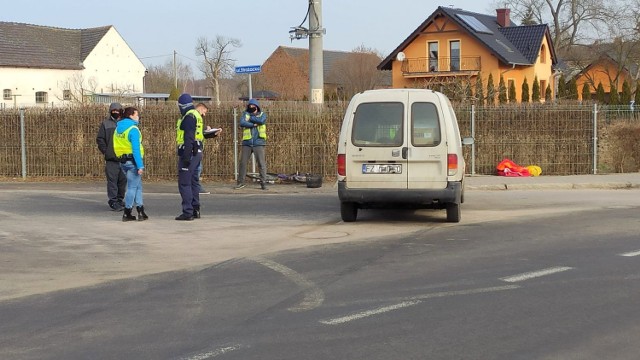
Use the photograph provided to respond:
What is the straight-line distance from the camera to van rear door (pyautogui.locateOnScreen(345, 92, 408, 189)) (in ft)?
35.4

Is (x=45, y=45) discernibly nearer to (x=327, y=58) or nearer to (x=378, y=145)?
(x=327, y=58)

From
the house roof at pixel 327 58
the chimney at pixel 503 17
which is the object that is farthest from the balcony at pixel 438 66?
the house roof at pixel 327 58

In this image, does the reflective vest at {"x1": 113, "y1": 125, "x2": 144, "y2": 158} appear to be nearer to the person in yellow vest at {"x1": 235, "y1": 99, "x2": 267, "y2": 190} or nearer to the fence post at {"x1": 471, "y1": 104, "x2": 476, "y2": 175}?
the person in yellow vest at {"x1": 235, "y1": 99, "x2": 267, "y2": 190}

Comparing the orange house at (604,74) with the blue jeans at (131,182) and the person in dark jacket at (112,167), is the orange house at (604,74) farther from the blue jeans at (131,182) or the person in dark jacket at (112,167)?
the blue jeans at (131,182)

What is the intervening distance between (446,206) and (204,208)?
15.0 feet

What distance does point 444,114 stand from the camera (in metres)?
10.8

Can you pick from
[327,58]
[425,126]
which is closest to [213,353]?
[425,126]

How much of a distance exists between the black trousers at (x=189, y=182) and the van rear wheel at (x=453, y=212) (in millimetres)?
3895

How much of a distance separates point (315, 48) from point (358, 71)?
163 feet

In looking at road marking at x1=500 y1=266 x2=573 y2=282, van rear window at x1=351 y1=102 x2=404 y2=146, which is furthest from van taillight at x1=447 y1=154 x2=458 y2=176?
road marking at x1=500 y1=266 x2=573 y2=282

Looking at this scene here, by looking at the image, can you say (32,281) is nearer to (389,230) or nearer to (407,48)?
(389,230)

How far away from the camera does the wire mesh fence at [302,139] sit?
18.2 m

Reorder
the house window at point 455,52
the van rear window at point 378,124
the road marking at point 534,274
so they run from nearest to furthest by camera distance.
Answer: the road marking at point 534,274 → the van rear window at point 378,124 → the house window at point 455,52

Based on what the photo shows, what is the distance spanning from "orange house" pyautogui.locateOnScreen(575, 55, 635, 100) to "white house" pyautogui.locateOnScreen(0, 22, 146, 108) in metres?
Result: 40.7
